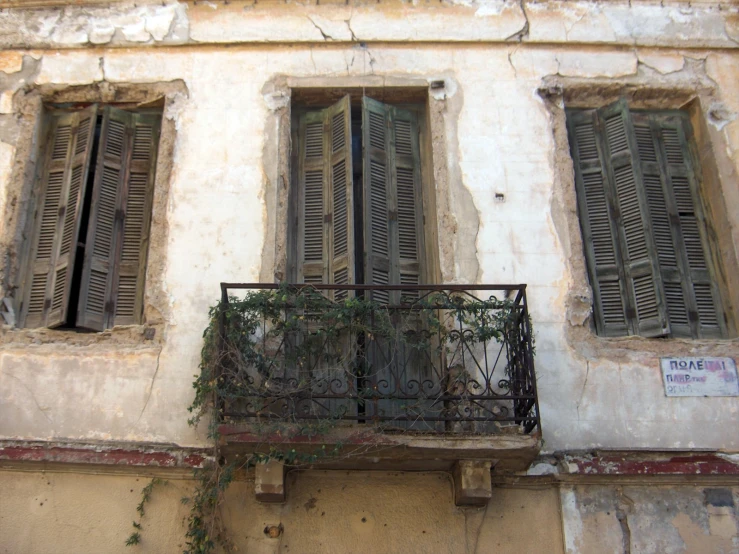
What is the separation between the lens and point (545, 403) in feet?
20.1

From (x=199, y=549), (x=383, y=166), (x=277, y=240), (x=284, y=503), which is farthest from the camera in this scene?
(x=383, y=166)

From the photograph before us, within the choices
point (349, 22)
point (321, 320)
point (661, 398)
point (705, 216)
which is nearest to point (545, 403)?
point (661, 398)

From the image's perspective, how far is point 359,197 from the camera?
7293 mm

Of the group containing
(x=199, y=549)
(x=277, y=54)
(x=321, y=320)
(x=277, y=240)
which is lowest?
(x=199, y=549)

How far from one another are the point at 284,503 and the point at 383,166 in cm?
280

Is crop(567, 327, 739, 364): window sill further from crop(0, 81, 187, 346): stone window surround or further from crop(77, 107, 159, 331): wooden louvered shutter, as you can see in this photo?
crop(77, 107, 159, 331): wooden louvered shutter

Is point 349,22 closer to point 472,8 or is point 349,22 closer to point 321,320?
point 472,8

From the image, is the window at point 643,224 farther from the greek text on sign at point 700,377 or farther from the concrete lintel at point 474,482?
the concrete lintel at point 474,482

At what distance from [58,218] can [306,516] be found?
3.04 meters

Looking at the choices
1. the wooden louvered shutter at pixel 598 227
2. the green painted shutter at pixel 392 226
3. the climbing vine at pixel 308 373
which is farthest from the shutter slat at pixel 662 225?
the green painted shutter at pixel 392 226

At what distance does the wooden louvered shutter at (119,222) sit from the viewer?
670cm

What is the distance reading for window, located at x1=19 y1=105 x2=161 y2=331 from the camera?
668 cm

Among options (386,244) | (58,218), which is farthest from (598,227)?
(58,218)

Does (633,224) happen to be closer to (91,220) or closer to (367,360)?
(367,360)
